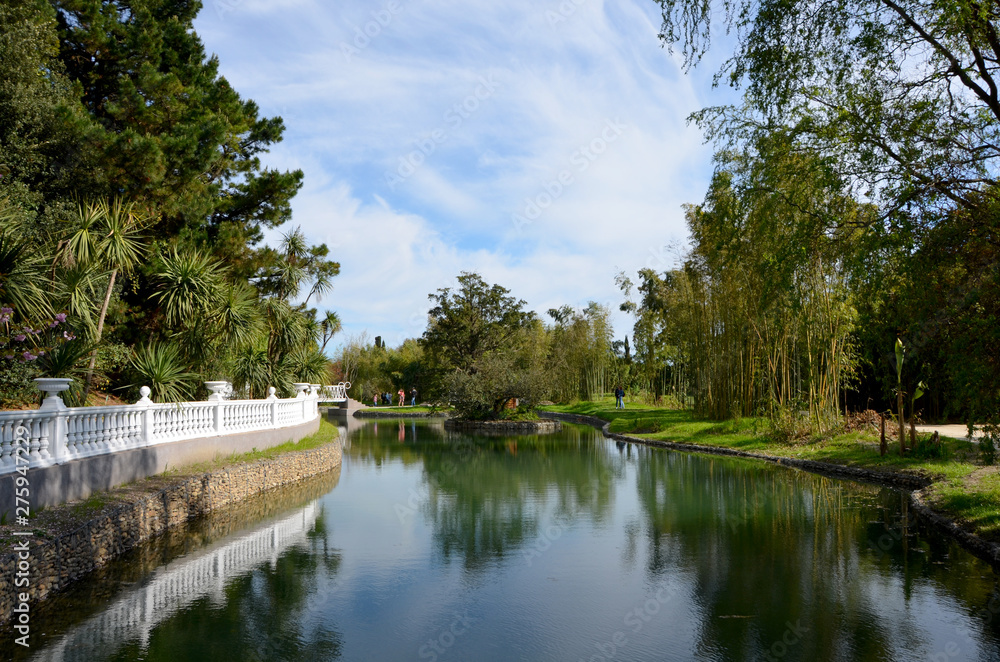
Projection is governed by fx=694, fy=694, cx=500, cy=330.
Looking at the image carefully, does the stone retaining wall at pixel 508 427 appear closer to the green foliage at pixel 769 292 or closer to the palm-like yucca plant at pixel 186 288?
the green foliage at pixel 769 292

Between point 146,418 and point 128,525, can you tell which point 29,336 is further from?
point 128,525

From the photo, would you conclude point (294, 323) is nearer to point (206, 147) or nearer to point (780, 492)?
point (206, 147)

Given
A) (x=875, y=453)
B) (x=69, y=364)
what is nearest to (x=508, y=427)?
(x=875, y=453)

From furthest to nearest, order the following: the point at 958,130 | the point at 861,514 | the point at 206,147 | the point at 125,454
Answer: the point at 206,147 → the point at 861,514 → the point at 125,454 → the point at 958,130

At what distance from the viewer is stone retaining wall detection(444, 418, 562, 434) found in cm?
2761

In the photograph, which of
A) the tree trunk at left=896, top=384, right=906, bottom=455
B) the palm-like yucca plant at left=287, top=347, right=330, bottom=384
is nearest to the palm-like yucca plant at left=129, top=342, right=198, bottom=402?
the palm-like yucca plant at left=287, top=347, right=330, bottom=384

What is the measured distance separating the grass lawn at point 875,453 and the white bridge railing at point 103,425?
9.94 meters

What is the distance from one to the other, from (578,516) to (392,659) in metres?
5.63

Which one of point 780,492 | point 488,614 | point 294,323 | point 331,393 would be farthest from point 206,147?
point 331,393

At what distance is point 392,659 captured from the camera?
492 centimetres

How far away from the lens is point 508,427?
28141mm

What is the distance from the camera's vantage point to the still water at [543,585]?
16.8 ft

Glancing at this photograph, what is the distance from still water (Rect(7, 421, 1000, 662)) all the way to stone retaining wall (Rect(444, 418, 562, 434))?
15661 millimetres

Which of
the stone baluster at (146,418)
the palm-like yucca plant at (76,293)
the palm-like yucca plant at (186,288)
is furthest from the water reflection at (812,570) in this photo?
the palm-like yucca plant at (76,293)
